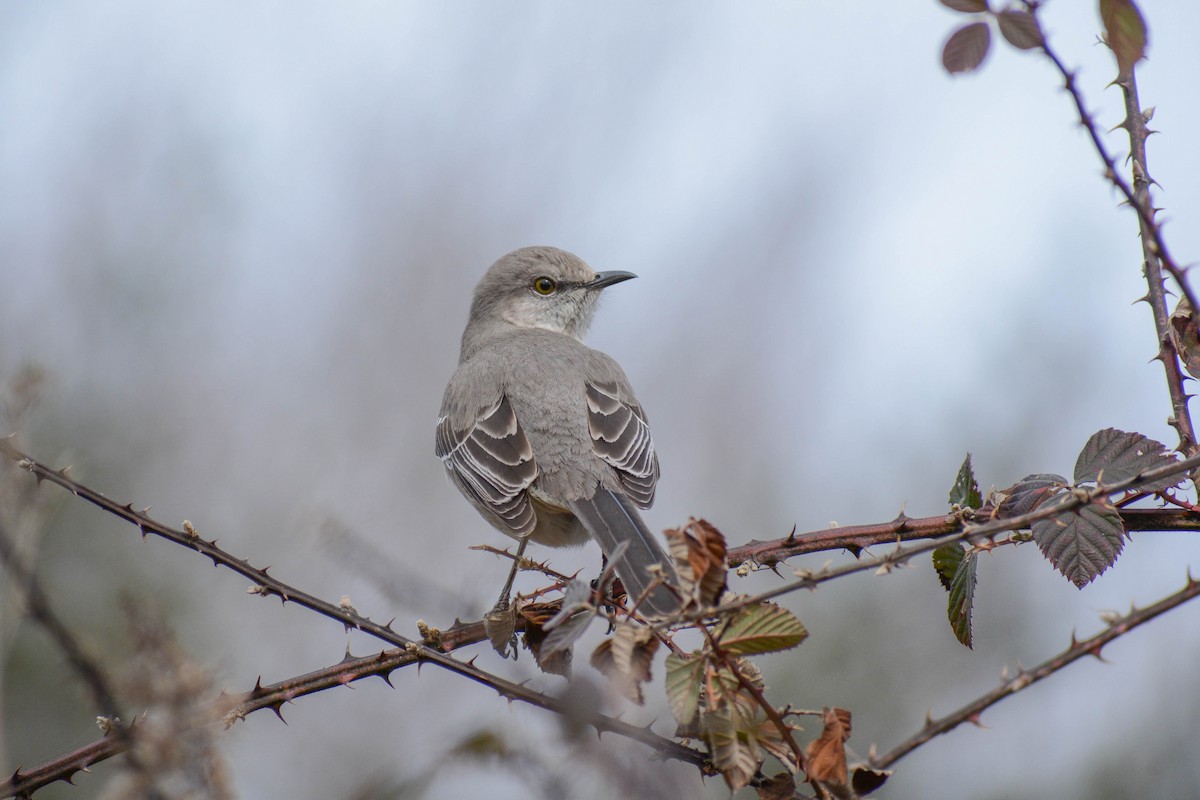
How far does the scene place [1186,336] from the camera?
2725 mm

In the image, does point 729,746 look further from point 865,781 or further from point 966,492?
point 966,492

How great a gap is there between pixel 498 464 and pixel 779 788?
3.08 meters

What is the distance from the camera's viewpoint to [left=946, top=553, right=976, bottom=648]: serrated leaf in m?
2.67

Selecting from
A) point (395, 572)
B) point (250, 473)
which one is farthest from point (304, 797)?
point (395, 572)

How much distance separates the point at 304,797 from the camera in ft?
25.5

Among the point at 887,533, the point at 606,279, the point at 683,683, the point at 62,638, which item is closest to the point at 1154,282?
the point at 887,533

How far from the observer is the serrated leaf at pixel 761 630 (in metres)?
1.99

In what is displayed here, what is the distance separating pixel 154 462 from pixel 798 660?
5747mm

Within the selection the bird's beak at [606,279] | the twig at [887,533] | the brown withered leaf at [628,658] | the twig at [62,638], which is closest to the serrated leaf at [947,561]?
the twig at [887,533]

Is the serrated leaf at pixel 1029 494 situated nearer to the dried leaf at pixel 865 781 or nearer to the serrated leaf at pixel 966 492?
the serrated leaf at pixel 966 492

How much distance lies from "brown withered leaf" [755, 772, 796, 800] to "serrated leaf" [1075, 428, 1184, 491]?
3.52 ft

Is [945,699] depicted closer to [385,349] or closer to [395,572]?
[395,572]

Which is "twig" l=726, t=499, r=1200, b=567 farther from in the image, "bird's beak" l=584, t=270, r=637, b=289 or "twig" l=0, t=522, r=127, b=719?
"bird's beak" l=584, t=270, r=637, b=289

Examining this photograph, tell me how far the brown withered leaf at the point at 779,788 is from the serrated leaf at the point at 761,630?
246 millimetres
